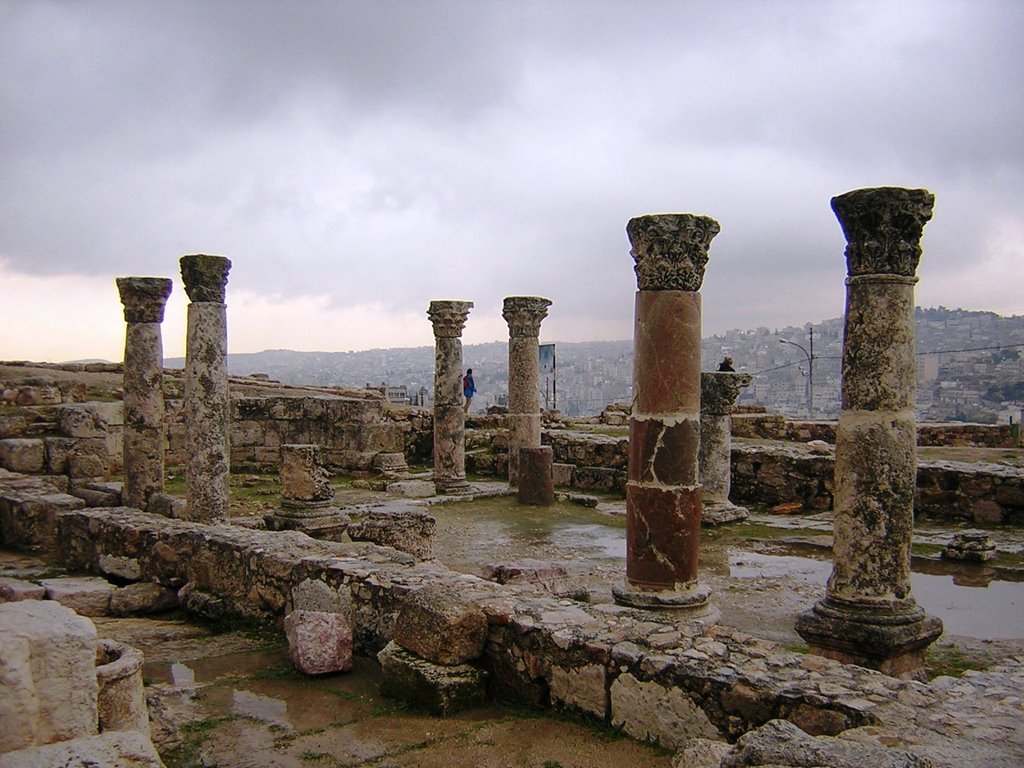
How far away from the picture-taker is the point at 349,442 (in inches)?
775

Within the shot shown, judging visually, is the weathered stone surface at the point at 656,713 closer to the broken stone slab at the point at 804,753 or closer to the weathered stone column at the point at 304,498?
the broken stone slab at the point at 804,753

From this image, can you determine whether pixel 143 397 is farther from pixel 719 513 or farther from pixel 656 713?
pixel 656 713

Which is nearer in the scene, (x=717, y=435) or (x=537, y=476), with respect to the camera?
(x=717, y=435)

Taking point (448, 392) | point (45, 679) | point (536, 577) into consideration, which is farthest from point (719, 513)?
point (45, 679)

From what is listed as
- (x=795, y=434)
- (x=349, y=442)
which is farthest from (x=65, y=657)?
(x=795, y=434)

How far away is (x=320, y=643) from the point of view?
6500mm

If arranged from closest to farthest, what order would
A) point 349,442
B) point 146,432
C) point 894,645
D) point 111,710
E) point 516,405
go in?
point 111,710
point 894,645
point 146,432
point 516,405
point 349,442

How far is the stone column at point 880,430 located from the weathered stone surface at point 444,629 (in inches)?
110

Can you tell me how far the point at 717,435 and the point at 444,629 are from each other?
9174 mm

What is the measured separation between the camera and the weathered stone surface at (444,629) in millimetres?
5781

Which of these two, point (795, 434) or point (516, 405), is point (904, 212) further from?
point (795, 434)

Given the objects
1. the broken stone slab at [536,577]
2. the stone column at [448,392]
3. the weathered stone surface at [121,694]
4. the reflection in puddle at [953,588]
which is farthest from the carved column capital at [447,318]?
the weathered stone surface at [121,694]

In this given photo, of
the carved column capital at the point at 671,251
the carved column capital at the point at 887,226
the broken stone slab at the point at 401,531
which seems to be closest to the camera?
the carved column capital at the point at 887,226

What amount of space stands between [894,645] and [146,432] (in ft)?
33.0
